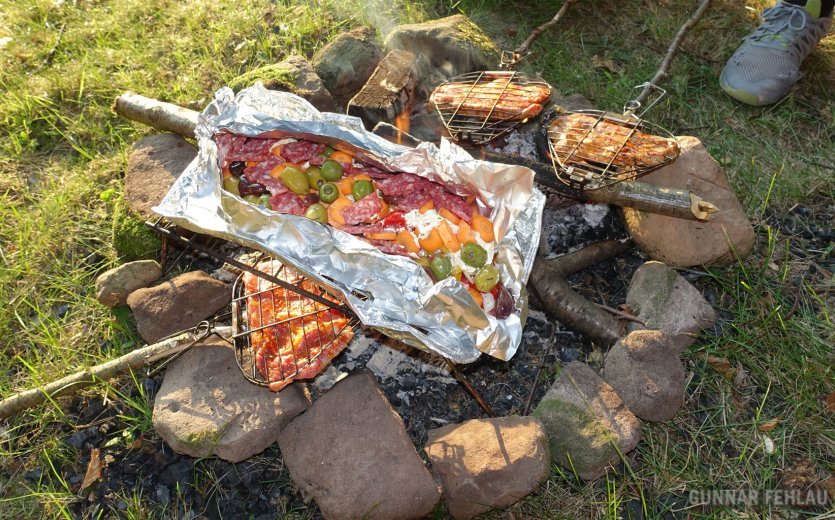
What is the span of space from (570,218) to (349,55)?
2193mm

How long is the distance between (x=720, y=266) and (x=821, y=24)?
2580 mm

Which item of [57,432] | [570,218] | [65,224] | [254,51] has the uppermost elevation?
[254,51]

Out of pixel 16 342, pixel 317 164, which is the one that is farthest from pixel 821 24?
pixel 16 342

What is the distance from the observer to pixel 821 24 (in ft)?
15.3

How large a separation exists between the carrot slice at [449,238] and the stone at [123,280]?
2.03m

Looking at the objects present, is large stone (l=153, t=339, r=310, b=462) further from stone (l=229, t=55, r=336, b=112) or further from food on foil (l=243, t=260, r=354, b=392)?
stone (l=229, t=55, r=336, b=112)

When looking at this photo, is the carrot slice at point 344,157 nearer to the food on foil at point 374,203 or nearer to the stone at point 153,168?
the food on foil at point 374,203

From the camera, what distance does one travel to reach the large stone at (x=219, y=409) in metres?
3.01

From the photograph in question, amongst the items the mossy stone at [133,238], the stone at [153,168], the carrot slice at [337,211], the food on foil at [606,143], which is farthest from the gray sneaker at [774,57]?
the mossy stone at [133,238]

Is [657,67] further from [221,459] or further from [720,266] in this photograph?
[221,459]

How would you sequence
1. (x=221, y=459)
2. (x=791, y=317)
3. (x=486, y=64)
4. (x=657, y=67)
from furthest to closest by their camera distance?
(x=657, y=67), (x=486, y=64), (x=791, y=317), (x=221, y=459)

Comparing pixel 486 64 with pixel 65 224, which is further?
pixel 486 64

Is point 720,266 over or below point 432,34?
below

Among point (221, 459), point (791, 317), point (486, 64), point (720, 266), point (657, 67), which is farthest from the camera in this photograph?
point (657, 67)
